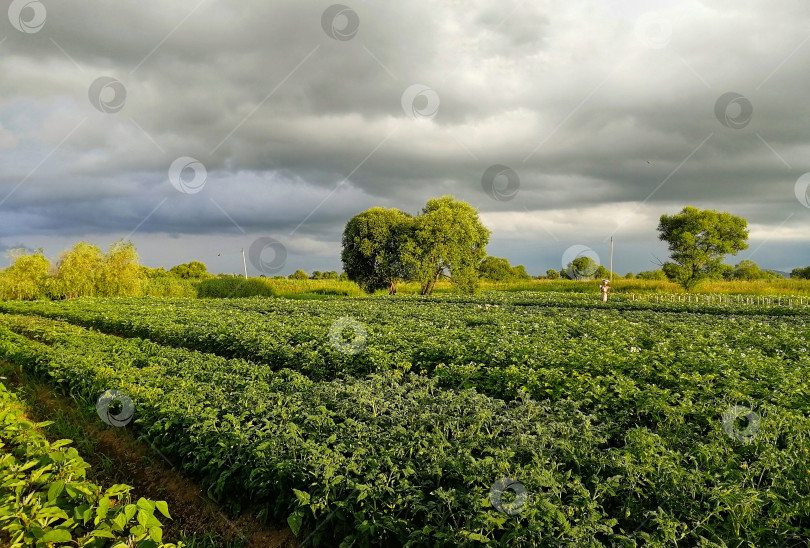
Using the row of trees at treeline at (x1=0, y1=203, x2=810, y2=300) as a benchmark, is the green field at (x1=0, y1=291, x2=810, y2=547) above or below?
below

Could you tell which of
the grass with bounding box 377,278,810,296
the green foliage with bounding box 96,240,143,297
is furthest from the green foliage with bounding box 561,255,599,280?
the green foliage with bounding box 96,240,143,297

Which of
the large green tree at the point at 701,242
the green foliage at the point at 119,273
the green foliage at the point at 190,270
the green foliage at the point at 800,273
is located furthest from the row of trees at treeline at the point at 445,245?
the green foliage at the point at 190,270

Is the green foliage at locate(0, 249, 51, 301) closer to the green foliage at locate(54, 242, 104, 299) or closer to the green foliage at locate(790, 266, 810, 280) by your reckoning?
the green foliage at locate(54, 242, 104, 299)

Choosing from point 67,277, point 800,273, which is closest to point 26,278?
point 67,277

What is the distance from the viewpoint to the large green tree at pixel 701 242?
1574 inches

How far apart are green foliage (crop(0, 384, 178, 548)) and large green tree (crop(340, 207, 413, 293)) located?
35.7m

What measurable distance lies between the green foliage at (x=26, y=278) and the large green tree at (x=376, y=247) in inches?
1078

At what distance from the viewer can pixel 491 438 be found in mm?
4773

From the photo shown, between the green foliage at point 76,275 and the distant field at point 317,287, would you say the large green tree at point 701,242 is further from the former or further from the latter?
the green foliage at point 76,275

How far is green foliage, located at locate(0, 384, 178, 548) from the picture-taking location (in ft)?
11.7

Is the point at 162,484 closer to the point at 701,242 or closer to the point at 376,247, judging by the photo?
the point at 376,247

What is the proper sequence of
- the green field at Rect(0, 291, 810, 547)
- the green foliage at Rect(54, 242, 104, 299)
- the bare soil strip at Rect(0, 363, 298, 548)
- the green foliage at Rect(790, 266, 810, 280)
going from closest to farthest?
the green field at Rect(0, 291, 810, 547) < the bare soil strip at Rect(0, 363, 298, 548) < the green foliage at Rect(54, 242, 104, 299) < the green foliage at Rect(790, 266, 810, 280)

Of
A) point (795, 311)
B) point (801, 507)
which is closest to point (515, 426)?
point (801, 507)

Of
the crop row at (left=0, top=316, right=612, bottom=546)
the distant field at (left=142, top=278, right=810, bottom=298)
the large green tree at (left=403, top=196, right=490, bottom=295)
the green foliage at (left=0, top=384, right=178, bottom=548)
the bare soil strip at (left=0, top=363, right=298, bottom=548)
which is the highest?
the large green tree at (left=403, top=196, right=490, bottom=295)
